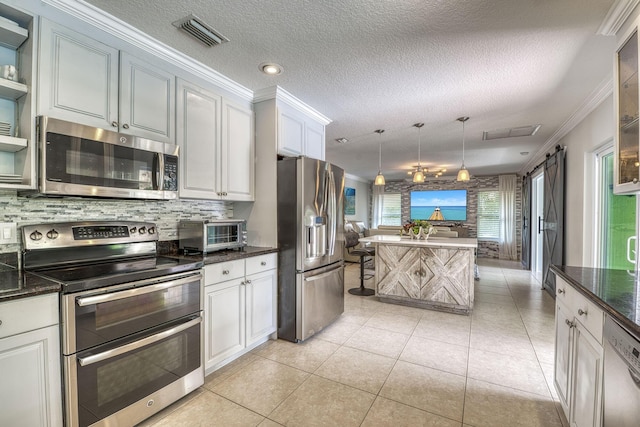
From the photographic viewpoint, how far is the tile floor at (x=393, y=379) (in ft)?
5.90

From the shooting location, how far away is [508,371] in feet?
7.59

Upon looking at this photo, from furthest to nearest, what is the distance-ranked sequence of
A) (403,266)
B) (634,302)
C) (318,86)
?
1. (403,266)
2. (318,86)
3. (634,302)

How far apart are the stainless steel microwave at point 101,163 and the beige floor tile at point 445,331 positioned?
2.75m

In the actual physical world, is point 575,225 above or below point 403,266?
above

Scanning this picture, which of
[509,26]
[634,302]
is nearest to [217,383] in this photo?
[634,302]

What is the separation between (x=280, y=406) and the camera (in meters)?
1.89

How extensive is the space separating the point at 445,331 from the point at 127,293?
294 centimetres

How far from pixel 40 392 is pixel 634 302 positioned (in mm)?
2639

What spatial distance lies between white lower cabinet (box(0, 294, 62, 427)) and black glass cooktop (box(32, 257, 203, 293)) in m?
0.12

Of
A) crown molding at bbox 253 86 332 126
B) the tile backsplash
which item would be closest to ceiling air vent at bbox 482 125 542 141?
crown molding at bbox 253 86 332 126

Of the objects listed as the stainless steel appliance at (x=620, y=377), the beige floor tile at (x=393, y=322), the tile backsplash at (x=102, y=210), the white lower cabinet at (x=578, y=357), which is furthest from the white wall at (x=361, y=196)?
the stainless steel appliance at (x=620, y=377)

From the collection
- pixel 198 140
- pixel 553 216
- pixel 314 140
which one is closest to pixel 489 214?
pixel 553 216

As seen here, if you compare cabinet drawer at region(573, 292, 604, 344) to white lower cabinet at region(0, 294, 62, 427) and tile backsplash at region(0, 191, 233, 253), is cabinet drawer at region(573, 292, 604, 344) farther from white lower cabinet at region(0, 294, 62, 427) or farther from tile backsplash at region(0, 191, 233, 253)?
tile backsplash at region(0, 191, 233, 253)

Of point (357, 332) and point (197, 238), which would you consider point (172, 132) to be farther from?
point (357, 332)
